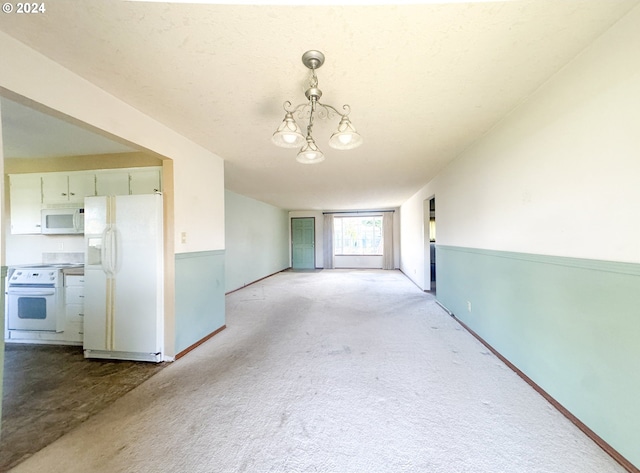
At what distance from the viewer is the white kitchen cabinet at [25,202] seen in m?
3.13

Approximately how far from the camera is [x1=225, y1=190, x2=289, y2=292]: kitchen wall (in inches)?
225

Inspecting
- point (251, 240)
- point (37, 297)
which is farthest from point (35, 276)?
point (251, 240)

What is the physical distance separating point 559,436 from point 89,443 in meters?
2.79

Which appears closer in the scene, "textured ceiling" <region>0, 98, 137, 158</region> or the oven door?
"textured ceiling" <region>0, 98, 137, 158</region>

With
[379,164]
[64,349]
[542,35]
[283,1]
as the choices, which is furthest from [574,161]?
[64,349]

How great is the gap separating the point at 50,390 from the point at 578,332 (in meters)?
3.88

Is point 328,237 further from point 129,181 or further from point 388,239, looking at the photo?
point 129,181

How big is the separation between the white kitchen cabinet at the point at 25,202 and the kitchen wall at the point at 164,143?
83.2 inches

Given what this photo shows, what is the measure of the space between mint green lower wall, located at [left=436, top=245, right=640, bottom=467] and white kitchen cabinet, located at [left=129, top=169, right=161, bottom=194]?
3618 mm

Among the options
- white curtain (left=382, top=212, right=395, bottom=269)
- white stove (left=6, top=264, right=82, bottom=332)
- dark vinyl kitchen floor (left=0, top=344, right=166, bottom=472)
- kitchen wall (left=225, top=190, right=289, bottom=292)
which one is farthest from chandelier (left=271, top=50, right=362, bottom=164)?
white curtain (left=382, top=212, right=395, bottom=269)

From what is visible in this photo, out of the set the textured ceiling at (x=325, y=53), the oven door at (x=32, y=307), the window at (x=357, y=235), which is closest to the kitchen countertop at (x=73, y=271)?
the oven door at (x=32, y=307)

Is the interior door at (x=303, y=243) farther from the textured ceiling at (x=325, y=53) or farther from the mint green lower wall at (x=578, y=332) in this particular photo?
the mint green lower wall at (x=578, y=332)

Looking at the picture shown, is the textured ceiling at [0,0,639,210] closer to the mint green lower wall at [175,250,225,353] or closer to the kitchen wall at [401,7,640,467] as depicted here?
the kitchen wall at [401,7,640,467]

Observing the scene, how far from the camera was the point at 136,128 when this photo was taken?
6.84ft
